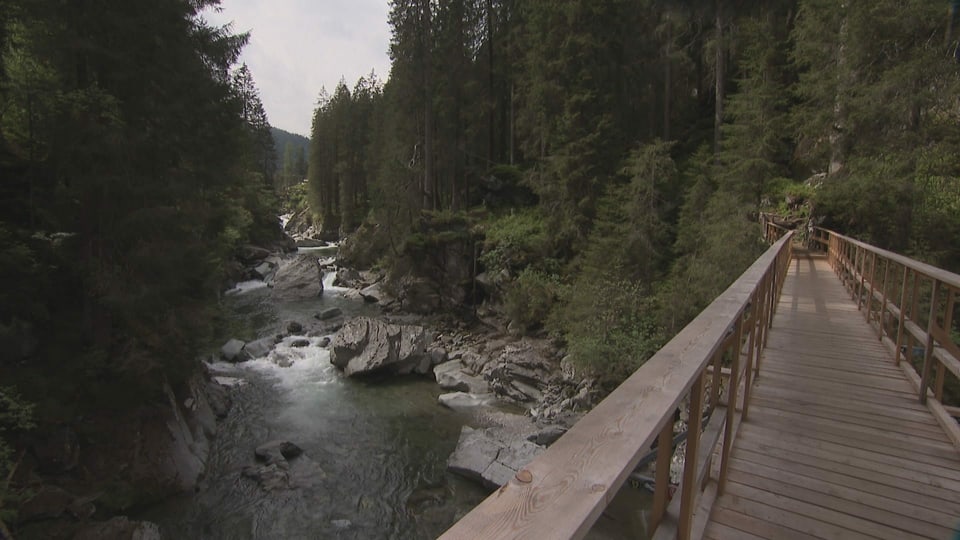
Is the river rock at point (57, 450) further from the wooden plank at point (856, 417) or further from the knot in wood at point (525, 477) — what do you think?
the wooden plank at point (856, 417)

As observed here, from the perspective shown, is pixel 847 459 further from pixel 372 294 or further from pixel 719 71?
A: pixel 372 294

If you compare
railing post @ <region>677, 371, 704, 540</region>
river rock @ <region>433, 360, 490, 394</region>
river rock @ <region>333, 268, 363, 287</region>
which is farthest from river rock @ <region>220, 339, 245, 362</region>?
railing post @ <region>677, 371, 704, 540</region>

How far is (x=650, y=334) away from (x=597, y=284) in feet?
7.12

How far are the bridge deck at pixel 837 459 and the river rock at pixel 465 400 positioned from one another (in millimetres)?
8084

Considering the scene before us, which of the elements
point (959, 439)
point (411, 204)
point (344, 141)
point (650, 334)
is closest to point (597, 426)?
point (959, 439)

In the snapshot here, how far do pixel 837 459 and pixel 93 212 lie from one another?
11.6 m

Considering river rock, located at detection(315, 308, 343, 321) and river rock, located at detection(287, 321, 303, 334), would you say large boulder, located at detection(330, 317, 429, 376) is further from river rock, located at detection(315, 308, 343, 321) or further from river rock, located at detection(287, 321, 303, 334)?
river rock, located at detection(315, 308, 343, 321)

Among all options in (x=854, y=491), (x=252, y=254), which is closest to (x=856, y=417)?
(x=854, y=491)

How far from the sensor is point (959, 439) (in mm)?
3455

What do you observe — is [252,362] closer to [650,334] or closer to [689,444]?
[650,334]

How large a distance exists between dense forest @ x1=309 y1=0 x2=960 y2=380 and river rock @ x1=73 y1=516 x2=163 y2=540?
9.85 metres

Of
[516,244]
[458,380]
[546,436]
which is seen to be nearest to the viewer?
[546,436]

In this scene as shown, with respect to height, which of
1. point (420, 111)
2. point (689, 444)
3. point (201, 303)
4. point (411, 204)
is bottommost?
point (201, 303)

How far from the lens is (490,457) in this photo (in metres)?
9.35
